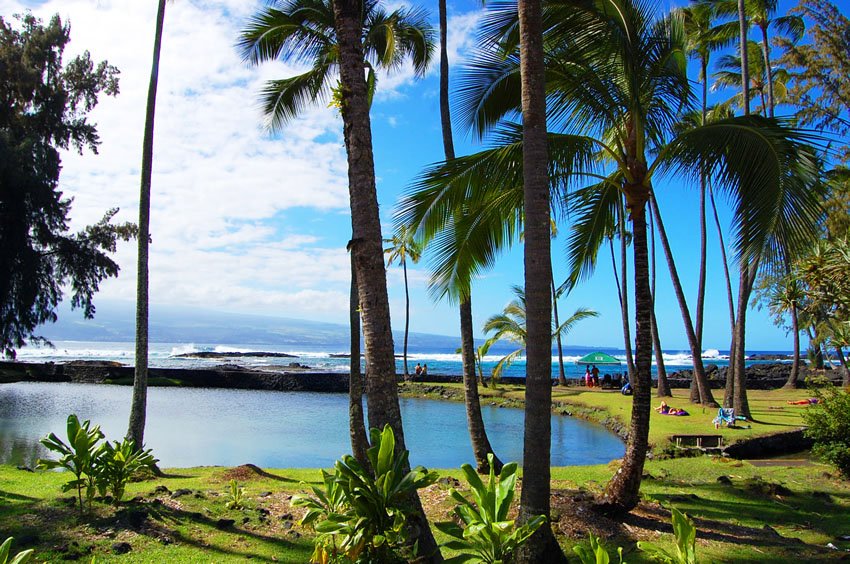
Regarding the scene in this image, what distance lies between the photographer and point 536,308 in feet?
16.1

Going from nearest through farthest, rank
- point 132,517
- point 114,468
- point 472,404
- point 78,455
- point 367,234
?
1. point 367,234
2. point 132,517
3. point 78,455
4. point 114,468
5. point 472,404

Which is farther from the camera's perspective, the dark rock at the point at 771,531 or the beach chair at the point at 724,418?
the beach chair at the point at 724,418

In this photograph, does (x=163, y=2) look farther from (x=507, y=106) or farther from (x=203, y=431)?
(x=203, y=431)

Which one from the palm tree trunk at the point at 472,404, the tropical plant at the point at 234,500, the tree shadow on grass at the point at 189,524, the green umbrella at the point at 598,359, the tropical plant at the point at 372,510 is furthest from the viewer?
the green umbrella at the point at 598,359

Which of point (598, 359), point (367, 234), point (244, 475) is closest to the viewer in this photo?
point (367, 234)

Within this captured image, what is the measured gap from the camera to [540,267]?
4.93 metres

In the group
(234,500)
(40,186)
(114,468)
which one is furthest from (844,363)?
(40,186)

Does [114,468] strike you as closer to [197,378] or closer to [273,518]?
[273,518]

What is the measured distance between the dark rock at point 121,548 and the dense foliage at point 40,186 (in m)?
20.5

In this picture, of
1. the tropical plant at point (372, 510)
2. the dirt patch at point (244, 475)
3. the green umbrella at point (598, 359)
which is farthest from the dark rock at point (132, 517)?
the green umbrella at point (598, 359)

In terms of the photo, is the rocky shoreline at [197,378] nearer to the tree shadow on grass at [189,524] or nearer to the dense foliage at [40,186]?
the dense foliage at [40,186]

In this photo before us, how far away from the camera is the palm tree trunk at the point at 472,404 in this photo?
9.52 metres

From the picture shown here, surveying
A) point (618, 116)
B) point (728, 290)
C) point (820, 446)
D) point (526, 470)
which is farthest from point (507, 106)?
point (728, 290)

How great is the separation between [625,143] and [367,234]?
411 cm
